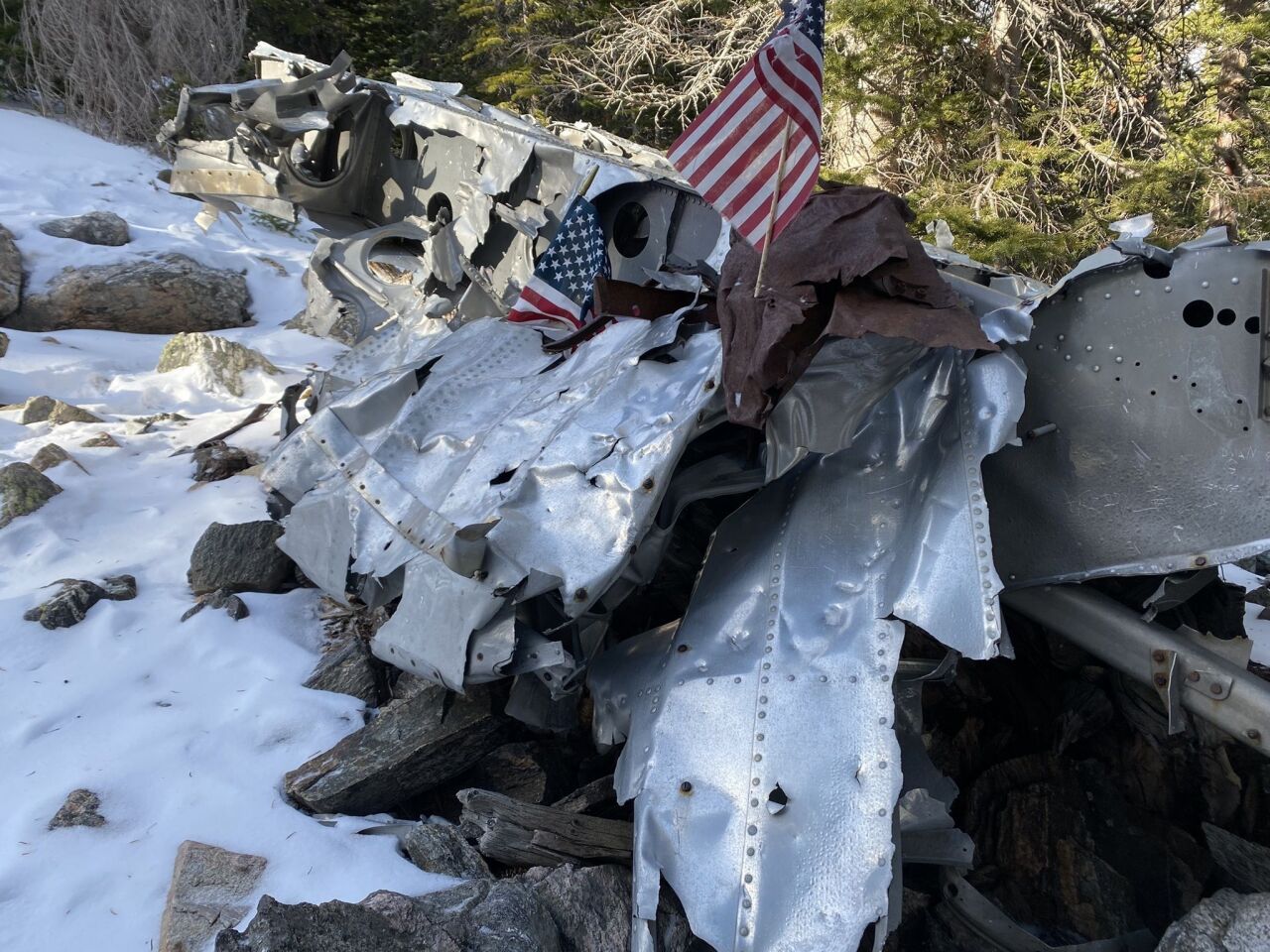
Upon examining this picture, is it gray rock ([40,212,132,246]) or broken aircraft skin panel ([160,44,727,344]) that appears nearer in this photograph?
broken aircraft skin panel ([160,44,727,344])

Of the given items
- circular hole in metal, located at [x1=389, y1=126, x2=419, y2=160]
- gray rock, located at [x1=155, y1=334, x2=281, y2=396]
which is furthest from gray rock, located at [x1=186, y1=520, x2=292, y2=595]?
gray rock, located at [x1=155, y1=334, x2=281, y2=396]

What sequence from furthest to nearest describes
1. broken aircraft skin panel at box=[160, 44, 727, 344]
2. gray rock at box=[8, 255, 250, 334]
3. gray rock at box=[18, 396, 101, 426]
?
1. gray rock at box=[8, 255, 250, 334]
2. gray rock at box=[18, 396, 101, 426]
3. broken aircraft skin panel at box=[160, 44, 727, 344]

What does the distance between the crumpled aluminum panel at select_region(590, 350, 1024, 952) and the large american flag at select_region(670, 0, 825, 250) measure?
2.37ft

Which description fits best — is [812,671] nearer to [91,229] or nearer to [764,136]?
[764,136]

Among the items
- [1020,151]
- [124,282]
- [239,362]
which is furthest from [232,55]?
[1020,151]

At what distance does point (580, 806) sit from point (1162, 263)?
2.60 m

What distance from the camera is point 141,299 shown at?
8.88 m

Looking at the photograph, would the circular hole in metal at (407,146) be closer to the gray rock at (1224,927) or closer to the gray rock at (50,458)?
the gray rock at (50,458)

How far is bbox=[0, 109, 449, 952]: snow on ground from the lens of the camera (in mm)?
2893

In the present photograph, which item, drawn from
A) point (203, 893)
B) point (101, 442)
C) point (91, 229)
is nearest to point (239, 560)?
point (101, 442)

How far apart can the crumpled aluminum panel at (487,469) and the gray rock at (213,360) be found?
3.18 metres

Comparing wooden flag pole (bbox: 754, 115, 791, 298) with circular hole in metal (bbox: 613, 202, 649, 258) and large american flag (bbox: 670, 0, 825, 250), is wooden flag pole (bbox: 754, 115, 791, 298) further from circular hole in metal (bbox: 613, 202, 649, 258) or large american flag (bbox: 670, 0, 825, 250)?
circular hole in metal (bbox: 613, 202, 649, 258)

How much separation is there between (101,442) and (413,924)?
4.61m

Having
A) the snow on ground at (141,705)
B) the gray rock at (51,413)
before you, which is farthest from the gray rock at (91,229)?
the gray rock at (51,413)
